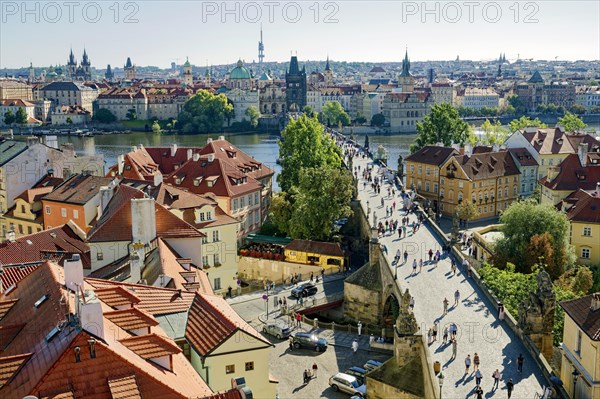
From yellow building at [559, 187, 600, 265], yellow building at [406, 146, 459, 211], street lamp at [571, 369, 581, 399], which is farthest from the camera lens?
yellow building at [406, 146, 459, 211]

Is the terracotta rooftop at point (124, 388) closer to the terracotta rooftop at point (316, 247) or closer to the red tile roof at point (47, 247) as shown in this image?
the red tile roof at point (47, 247)

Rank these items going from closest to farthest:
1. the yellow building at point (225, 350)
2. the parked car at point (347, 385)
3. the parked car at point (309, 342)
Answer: the yellow building at point (225, 350), the parked car at point (347, 385), the parked car at point (309, 342)

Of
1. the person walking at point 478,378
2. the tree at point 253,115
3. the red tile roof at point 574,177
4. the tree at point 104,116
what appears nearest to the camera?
the person walking at point 478,378

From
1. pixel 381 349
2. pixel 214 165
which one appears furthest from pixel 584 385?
pixel 214 165

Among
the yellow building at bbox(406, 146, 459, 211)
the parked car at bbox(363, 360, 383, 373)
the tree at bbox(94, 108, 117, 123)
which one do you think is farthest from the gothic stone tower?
the parked car at bbox(363, 360, 383, 373)

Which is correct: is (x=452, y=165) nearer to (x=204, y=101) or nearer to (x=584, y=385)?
(x=584, y=385)

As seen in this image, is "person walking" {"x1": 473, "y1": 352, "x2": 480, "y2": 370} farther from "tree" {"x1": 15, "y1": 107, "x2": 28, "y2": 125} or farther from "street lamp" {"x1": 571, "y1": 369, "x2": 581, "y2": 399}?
"tree" {"x1": 15, "y1": 107, "x2": 28, "y2": 125}

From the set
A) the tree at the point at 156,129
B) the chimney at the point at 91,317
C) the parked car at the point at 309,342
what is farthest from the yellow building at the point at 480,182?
the tree at the point at 156,129

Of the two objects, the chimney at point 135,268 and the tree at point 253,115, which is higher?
the tree at point 253,115
